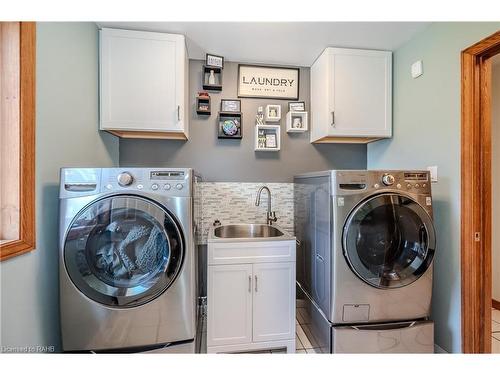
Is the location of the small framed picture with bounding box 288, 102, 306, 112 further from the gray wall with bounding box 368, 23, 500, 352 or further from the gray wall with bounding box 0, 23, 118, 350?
the gray wall with bounding box 0, 23, 118, 350

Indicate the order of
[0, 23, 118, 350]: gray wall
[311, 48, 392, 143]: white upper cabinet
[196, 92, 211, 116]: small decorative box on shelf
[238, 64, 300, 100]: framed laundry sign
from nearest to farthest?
[0, 23, 118, 350]: gray wall < [311, 48, 392, 143]: white upper cabinet < [196, 92, 211, 116]: small decorative box on shelf < [238, 64, 300, 100]: framed laundry sign

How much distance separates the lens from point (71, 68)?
4.72 ft

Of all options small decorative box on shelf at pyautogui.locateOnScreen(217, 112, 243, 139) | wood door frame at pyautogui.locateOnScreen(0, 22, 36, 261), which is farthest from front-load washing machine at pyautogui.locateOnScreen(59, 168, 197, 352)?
small decorative box on shelf at pyautogui.locateOnScreen(217, 112, 243, 139)

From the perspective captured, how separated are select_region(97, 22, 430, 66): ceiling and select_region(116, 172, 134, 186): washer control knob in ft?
4.04

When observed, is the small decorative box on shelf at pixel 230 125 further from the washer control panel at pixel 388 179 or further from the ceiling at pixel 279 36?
the washer control panel at pixel 388 179

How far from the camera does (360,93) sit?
200 cm

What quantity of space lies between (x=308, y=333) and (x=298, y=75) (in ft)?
7.79

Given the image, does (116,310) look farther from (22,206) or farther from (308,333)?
(308,333)

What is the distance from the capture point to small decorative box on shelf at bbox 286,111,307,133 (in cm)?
224

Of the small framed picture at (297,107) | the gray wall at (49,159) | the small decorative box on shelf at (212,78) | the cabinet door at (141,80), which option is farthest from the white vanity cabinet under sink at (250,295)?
the small decorative box on shelf at (212,78)

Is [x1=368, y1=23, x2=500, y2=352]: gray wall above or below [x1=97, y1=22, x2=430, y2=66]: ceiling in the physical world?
below

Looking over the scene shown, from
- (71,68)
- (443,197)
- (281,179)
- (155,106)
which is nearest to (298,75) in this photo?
(281,179)

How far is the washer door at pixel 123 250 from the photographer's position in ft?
4.09

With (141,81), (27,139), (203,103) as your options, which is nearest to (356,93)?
(203,103)
